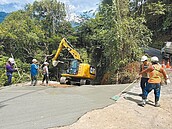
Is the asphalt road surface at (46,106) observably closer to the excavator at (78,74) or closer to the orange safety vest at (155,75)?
the orange safety vest at (155,75)

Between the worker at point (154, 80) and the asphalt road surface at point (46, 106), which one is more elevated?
the worker at point (154, 80)

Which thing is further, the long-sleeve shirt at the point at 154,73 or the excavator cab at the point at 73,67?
the excavator cab at the point at 73,67

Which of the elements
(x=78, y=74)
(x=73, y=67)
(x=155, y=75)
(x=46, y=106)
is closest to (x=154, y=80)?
(x=155, y=75)

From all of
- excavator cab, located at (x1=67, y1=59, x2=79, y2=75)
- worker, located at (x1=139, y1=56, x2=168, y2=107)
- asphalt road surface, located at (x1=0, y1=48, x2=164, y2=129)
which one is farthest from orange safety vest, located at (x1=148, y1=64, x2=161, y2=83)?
excavator cab, located at (x1=67, y1=59, x2=79, y2=75)

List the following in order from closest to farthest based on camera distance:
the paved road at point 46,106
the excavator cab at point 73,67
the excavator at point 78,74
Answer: the paved road at point 46,106
the excavator at point 78,74
the excavator cab at point 73,67

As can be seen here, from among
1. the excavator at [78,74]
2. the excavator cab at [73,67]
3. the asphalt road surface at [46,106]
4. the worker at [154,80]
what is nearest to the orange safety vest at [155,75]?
the worker at [154,80]

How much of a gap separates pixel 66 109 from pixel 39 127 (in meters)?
1.81

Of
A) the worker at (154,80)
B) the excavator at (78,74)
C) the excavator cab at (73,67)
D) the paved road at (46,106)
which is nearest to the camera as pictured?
the paved road at (46,106)

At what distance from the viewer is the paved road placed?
7398 mm

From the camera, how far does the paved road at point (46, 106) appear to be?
740 cm

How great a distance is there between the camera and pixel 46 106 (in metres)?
9.14

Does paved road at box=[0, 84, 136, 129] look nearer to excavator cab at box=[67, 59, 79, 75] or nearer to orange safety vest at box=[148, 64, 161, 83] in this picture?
orange safety vest at box=[148, 64, 161, 83]

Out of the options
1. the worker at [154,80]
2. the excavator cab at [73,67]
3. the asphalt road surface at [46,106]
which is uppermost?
the excavator cab at [73,67]

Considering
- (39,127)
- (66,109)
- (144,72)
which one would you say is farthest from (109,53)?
(39,127)
